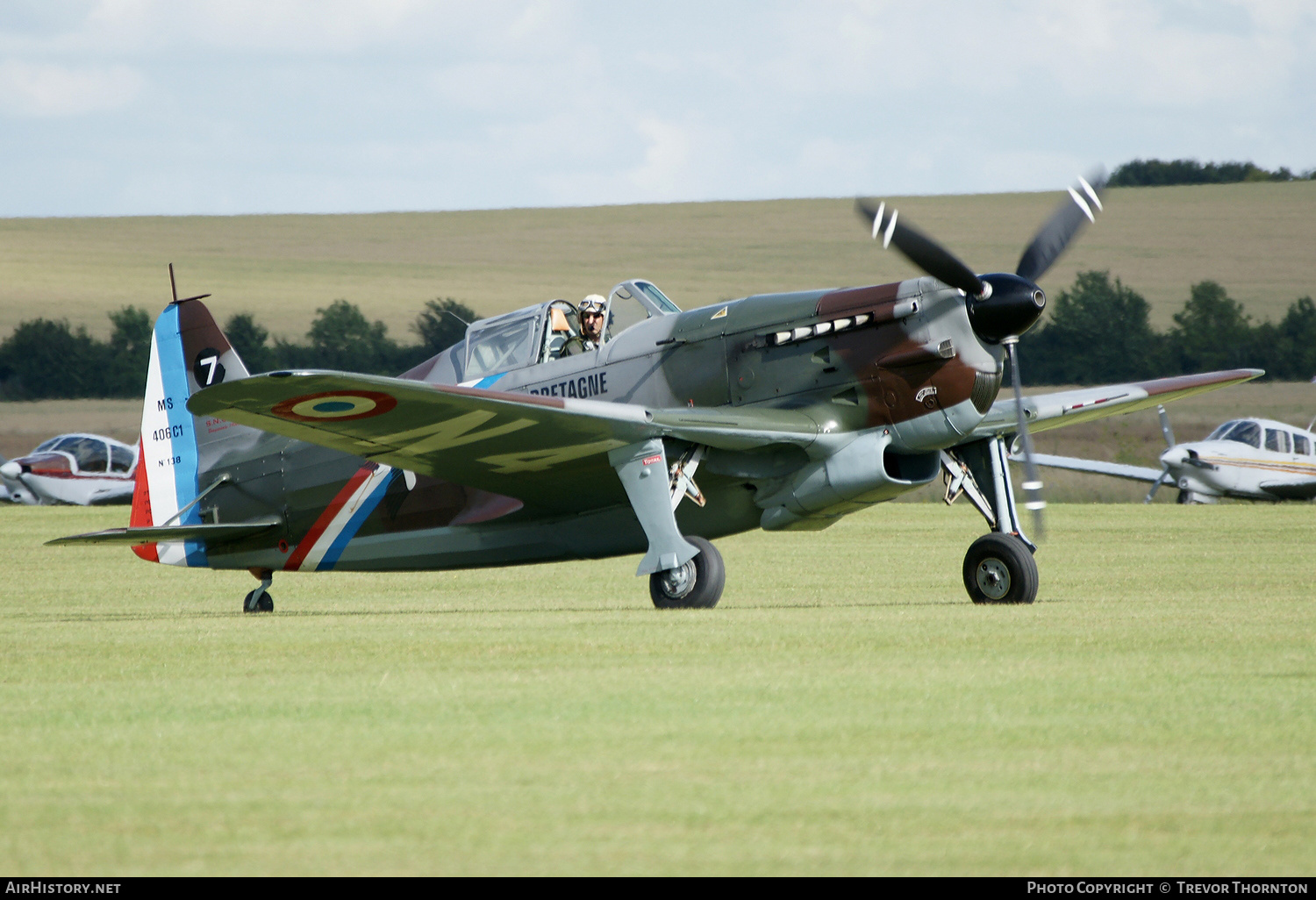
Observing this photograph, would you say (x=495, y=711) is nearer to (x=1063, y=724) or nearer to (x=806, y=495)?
(x=1063, y=724)

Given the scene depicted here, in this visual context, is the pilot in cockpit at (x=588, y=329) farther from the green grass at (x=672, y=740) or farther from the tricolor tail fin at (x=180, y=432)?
the tricolor tail fin at (x=180, y=432)

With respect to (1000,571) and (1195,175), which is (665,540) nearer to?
(1000,571)

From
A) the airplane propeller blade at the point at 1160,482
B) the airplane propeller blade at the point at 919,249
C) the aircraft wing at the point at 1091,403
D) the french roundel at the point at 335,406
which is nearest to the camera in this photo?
the french roundel at the point at 335,406

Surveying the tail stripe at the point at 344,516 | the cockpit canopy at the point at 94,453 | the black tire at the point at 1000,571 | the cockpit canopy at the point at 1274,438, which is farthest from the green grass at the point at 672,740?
the cockpit canopy at the point at 94,453

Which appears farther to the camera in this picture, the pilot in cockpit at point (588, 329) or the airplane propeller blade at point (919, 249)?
the pilot in cockpit at point (588, 329)

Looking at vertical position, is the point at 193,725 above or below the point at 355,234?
below

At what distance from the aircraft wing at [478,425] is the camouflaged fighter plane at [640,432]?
1.0 inches

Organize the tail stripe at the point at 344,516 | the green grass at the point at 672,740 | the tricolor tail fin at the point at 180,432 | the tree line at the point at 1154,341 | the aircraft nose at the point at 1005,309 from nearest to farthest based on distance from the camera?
the green grass at the point at 672,740 < the aircraft nose at the point at 1005,309 < the tail stripe at the point at 344,516 < the tricolor tail fin at the point at 180,432 < the tree line at the point at 1154,341

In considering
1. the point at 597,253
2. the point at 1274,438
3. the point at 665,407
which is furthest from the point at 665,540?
the point at 597,253

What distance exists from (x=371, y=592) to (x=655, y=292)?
13.6 ft

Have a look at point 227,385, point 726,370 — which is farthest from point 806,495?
point 227,385

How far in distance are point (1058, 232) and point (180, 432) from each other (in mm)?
7703

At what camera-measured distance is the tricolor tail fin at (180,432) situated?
589 inches

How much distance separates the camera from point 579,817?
482 centimetres
